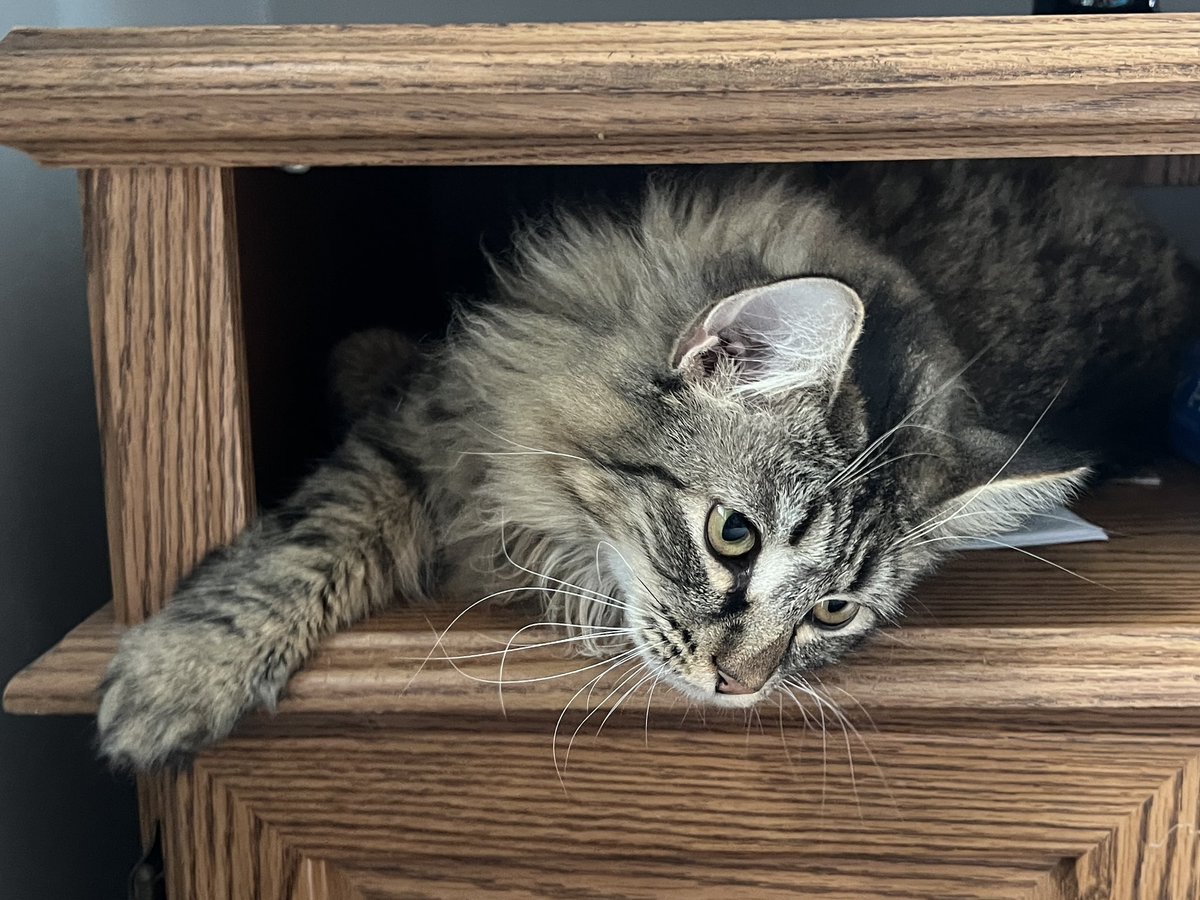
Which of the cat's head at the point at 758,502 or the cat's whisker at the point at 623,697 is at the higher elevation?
the cat's head at the point at 758,502

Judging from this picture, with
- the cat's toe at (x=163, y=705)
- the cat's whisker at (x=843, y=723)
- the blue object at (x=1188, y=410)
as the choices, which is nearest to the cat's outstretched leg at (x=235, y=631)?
the cat's toe at (x=163, y=705)

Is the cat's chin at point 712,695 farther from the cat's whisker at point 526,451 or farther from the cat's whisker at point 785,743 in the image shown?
the cat's whisker at point 526,451

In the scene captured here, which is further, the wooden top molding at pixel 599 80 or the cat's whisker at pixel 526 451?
the cat's whisker at pixel 526 451

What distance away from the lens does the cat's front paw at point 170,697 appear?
0.61 m

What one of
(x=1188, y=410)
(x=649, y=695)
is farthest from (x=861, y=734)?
(x=1188, y=410)

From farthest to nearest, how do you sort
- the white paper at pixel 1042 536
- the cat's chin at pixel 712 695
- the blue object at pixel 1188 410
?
1. the blue object at pixel 1188 410
2. the white paper at pixel 1042 536
3. the cat's chin at pixel 712 695

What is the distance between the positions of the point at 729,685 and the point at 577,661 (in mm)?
102

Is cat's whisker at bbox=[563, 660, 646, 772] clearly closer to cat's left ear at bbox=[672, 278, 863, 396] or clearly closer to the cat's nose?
the cat's nose

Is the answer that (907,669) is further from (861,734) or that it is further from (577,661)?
(577,661)

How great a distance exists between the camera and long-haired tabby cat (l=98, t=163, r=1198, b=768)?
2.09ft

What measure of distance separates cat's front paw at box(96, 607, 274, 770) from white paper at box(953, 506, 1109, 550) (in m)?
0.53

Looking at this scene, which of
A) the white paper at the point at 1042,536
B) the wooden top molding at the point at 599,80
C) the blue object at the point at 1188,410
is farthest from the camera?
the blue object at the point at 1188,410

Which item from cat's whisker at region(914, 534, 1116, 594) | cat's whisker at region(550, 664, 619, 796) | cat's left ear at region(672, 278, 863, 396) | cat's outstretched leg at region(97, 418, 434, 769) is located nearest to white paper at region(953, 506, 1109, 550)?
cat's whisker at region(914, 534, 1116, 594)

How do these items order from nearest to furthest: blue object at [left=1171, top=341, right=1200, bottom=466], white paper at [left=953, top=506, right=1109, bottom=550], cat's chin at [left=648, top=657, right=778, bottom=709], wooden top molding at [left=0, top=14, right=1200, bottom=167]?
wooden top molding at [left=0, top=14, right=1200, bottom=167] → cat's chin at [left=648, top=657, right=778, bottom=709] → white paper at [left=953, top=506, right=1109, bottom=550] → blue object at [left=1171, top=341, right=1200, bottom=466]
